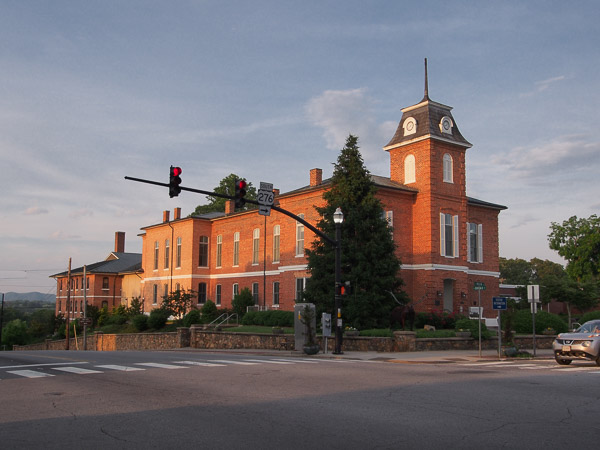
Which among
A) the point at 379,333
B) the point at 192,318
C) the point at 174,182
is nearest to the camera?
the point at 174,182

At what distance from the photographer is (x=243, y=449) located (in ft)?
24.0

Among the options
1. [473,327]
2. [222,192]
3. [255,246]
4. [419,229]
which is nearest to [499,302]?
[473,327]

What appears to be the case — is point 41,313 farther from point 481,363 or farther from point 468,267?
point 481,363

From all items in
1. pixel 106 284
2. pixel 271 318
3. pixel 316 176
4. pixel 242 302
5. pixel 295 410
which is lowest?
pixel 295 410

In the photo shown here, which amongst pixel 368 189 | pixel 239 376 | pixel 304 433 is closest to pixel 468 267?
pixel 368 189

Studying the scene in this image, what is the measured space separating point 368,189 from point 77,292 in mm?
60222

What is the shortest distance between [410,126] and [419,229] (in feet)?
24.4

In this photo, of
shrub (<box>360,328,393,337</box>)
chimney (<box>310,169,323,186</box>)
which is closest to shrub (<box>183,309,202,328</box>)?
chimney (<box>310,169,323,186</box>)

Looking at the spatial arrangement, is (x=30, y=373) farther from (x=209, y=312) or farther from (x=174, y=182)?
(x=209, y=312)

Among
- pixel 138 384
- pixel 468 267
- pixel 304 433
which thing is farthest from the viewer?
pixel 468 267

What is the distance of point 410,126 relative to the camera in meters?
43.2

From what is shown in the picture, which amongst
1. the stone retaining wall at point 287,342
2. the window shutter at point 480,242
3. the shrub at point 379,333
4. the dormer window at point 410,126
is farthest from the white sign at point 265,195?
the window shutter at point 480,242

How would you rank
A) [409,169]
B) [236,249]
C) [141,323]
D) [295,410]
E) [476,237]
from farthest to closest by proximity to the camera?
[236,249] → [141,323] → [476,237] → [409,169] → [295,410]

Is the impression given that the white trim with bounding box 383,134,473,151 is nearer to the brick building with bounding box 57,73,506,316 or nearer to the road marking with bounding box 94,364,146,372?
the brick building with bounding box 57,73,506,316
